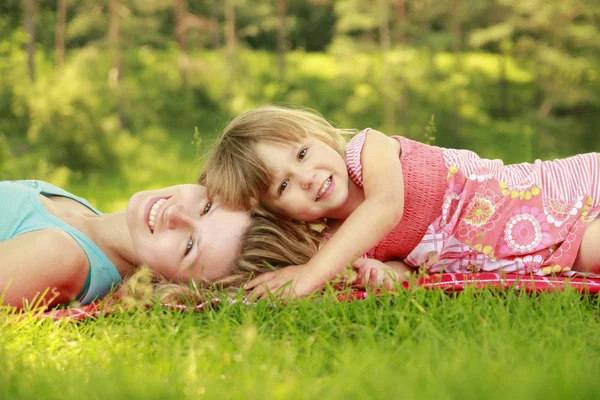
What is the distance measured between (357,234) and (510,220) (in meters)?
0.88

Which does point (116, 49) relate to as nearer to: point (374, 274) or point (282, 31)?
point (282, 31)

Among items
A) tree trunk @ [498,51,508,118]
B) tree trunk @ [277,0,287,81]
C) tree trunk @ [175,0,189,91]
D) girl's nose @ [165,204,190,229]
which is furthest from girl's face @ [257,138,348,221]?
tree trunk @ [498,51,508,118]

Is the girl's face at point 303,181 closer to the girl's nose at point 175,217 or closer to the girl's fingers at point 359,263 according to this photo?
the girl's fingers at point 359,263

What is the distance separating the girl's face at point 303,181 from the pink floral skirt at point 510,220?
514mm

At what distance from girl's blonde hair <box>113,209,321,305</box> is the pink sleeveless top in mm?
347

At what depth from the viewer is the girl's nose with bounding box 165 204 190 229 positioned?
2756mm

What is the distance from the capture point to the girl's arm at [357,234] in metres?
2.53

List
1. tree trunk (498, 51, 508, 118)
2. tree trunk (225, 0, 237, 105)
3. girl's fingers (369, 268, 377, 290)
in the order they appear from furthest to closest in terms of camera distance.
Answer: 1. tree trunk (498, 51, 508, 118)
2. tree trunk (225, 0, 237, 105)
3. girl's fingers (369, 268, 377, 290)

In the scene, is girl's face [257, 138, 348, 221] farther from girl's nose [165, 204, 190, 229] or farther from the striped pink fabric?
girl's nose [165, 204, 190, 229]

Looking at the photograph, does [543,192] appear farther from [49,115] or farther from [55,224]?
[49,115]

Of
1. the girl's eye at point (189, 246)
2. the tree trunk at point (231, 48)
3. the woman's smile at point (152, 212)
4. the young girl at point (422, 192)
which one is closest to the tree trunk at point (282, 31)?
the tree trunk at point (231, 48)

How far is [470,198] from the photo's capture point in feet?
10.3

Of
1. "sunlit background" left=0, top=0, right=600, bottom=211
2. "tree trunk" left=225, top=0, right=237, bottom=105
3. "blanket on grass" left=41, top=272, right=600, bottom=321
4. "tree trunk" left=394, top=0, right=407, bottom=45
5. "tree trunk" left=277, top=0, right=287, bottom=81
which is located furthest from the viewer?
"tree trunk" left=277, top=0, right=287, bottom=81

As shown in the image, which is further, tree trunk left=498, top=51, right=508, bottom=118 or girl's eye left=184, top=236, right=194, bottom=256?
tree trunk left=498, top=51, right=508, bottom=118
